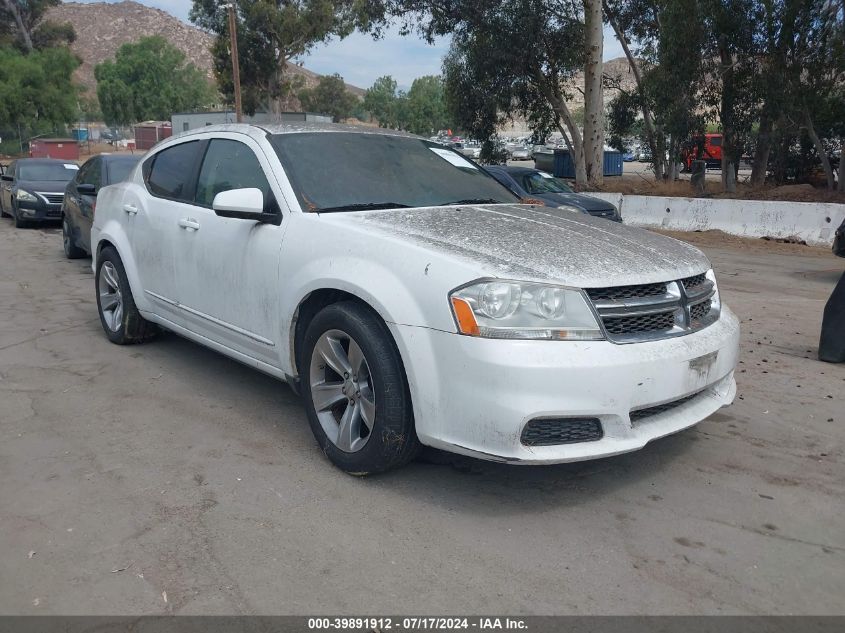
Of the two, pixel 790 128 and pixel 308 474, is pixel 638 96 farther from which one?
pixel 308 474

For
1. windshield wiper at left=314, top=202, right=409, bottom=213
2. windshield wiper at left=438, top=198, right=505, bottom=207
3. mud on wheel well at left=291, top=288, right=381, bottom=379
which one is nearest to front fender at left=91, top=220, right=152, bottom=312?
mud on wheel well at left=291, top=288, right=381, bottom=379

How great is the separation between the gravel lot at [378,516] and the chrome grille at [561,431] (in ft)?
1.27

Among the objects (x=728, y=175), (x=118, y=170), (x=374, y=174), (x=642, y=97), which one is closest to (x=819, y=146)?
(x=728, y=175)

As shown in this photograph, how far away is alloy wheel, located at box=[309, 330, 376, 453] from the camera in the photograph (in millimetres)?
3826

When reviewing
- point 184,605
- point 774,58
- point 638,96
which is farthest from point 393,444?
point 638,96

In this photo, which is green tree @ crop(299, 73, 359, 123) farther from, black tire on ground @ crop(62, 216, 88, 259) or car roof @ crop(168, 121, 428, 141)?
car roof @ crop(168, 121, 428, 141)

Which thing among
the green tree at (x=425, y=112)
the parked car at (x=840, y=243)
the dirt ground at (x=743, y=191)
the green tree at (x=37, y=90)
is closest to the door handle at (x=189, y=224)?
the parked car at (x=840, y=243)

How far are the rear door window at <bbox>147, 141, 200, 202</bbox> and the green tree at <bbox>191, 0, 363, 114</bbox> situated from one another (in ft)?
136

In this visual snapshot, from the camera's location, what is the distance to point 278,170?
4496mm

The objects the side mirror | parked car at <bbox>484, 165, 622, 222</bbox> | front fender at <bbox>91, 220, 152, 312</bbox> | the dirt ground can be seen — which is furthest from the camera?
the dirt ground

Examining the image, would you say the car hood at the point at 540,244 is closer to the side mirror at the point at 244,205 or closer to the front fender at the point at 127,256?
the side mirror at the point at 244,205

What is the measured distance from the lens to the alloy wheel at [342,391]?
3.83m

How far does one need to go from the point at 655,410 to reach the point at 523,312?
85cm
